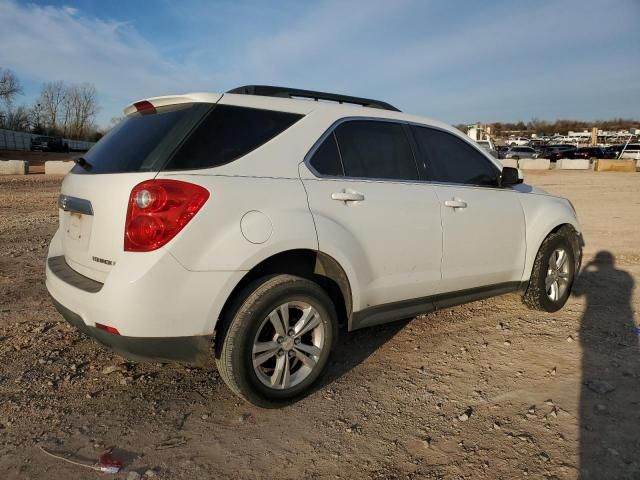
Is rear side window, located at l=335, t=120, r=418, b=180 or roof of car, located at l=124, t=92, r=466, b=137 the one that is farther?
rear side window, located at l=335, t=120, r=418, b=180

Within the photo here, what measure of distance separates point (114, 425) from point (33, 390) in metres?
0.73

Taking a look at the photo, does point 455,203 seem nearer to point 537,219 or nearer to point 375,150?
point 375,150

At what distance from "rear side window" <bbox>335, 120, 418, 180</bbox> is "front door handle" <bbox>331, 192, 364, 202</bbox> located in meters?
0.17

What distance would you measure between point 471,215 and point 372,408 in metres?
1.72

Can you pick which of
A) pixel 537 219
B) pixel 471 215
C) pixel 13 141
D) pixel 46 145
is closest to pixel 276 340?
pixel 471 215

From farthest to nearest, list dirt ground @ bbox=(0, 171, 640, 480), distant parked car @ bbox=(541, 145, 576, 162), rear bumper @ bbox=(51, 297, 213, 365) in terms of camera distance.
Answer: distant parked car @ bbox=(541, 145, 576, 162) → rear bumper @ bbox=(51, 297, 213, 365) → dirt ground @ bbox=(0, 171, 640, 480)

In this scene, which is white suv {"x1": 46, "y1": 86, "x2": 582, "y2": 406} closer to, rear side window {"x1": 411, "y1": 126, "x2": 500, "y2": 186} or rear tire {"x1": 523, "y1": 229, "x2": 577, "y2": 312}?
rear side window {"x1": 411, "y1": 126, "x2": 500, "y2": 186}

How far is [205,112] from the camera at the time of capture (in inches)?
111

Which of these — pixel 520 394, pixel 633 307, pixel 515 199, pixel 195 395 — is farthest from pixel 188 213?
pixel 633 307

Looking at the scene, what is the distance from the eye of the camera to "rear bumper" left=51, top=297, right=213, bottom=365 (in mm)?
2561

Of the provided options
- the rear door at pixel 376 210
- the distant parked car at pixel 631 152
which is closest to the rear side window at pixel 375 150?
the rear door at pixel 376 210

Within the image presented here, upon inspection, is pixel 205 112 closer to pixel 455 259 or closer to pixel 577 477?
pixel 455 259

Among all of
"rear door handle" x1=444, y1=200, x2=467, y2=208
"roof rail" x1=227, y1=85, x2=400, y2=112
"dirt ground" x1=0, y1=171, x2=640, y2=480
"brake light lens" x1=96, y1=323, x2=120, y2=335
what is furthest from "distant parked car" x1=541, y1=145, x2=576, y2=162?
"brake light lens" x1=96, y1=323, x2=120, y2=335

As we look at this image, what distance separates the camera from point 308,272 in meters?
3.14
